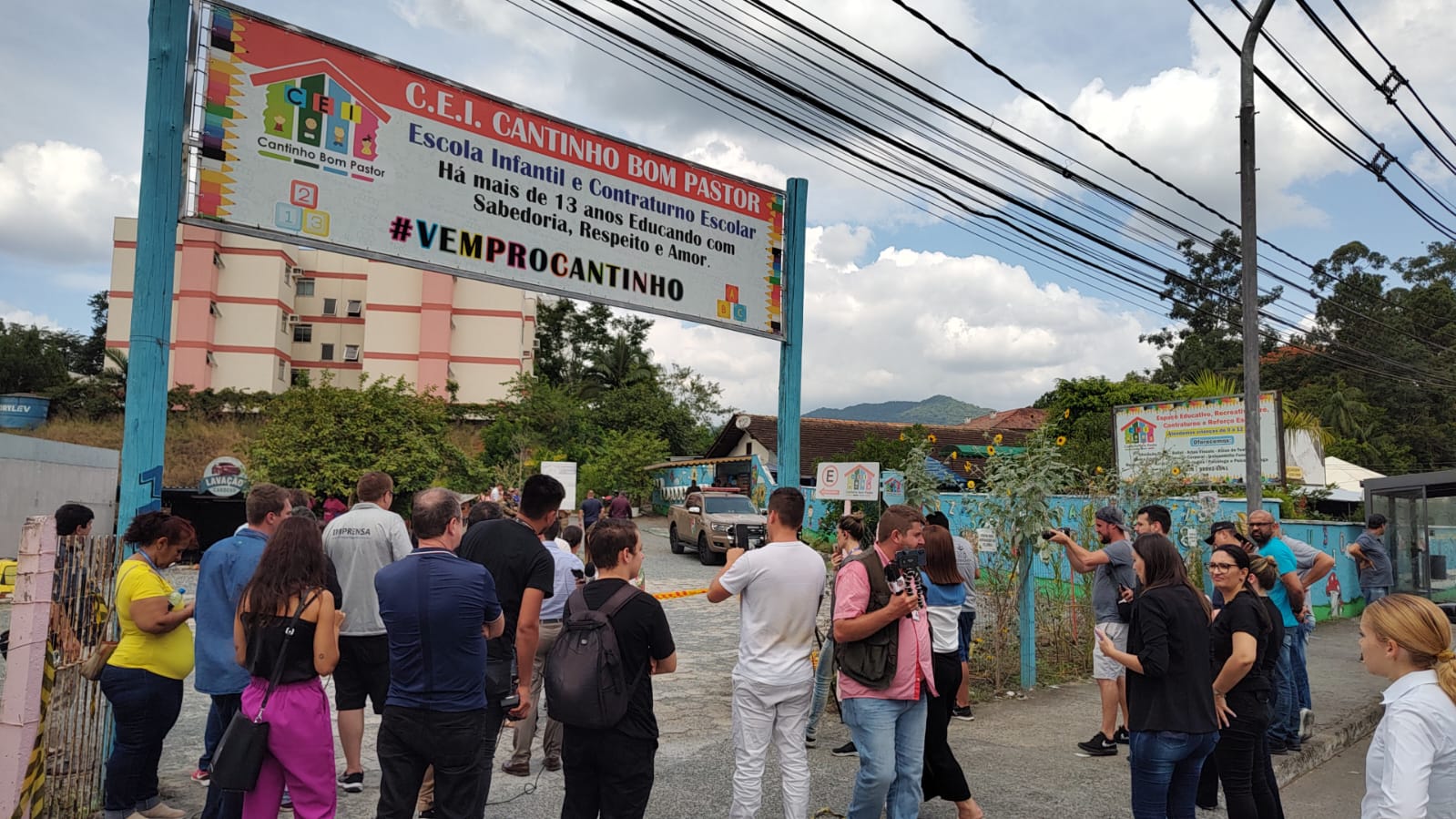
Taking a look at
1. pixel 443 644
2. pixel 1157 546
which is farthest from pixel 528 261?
pixel 1157 546

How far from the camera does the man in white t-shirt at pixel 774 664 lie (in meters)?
4.54

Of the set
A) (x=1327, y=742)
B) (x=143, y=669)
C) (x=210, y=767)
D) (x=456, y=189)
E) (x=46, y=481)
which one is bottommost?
(x=1327, y=742)

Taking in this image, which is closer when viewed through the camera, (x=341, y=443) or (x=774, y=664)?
(x=774, y=664)

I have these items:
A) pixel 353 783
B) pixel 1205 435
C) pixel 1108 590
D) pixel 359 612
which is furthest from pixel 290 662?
pixel 1205 435

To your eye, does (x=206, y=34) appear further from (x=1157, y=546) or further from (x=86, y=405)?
(x=86, y=405)

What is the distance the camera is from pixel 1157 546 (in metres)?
4.36

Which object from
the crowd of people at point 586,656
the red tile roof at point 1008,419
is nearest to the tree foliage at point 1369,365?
the red tile roof at point 1008,419

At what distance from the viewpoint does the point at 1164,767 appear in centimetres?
419

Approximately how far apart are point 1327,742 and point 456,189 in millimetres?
7919

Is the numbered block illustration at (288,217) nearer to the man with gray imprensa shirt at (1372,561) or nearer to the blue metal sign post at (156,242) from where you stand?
the blue metal sign post at (156,242)

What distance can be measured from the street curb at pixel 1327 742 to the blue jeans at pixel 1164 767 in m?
2.67

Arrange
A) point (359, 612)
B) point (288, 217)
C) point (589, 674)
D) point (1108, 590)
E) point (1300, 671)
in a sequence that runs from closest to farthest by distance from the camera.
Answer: point (589, 674) < point (359, 612) < point (288, 217) < point (1108, 590) < point (1300, 671)

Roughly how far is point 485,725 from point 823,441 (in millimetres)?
33290

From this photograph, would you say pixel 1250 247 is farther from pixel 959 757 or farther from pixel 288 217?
pixel 288 217
